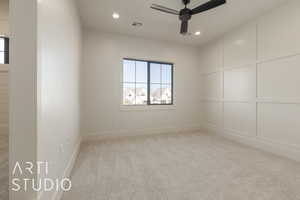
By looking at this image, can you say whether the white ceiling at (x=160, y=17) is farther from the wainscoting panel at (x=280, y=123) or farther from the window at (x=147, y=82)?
the wainscoting panel at (x=280, y=123)

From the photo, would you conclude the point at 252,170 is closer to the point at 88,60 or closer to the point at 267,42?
the point at 267,42

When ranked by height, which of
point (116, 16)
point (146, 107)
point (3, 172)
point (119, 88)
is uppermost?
point (116, 16)

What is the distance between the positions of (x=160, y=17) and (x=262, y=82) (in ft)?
8.26

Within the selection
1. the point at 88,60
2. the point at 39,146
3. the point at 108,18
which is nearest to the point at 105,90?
the point at 88,60

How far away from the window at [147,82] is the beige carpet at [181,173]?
1.48 m

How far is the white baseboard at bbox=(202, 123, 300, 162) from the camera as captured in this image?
8.52 feet

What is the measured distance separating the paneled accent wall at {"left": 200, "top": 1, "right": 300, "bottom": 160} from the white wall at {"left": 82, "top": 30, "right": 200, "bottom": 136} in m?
0.93

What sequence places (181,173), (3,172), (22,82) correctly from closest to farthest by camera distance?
A: (22,82), (3,172), (181,173)

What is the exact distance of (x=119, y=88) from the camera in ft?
13.1

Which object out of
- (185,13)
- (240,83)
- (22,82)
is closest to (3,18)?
(22,82)

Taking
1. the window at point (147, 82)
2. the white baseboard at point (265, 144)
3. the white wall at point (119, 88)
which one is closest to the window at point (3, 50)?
the white wall at point (119, 88)

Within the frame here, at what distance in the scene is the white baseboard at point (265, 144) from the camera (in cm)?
260

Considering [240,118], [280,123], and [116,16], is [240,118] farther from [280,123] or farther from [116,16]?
[116,16]

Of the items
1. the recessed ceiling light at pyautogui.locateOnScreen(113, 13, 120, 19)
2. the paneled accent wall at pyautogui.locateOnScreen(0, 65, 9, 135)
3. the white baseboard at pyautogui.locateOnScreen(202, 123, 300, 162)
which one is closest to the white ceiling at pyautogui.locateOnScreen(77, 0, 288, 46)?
the recessed ceiling light at pyautogui.locateOnScreen(113, 13, 120, 19)
